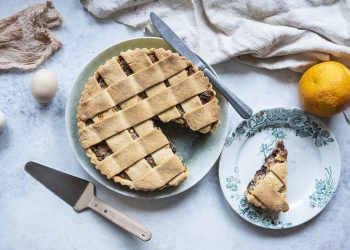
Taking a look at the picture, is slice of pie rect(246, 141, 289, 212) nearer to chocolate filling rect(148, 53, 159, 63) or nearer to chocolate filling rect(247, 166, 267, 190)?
chocolate filling rect(247, 166, 267, 190)

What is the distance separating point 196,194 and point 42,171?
0.49 meters

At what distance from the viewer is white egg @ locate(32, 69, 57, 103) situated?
1699 millimetres

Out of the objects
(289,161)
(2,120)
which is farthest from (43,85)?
(289,161)

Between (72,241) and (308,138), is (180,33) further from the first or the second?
(72,241)

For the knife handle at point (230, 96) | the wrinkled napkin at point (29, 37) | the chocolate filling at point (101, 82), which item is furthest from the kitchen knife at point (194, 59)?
the wrinkled napkin at point (29, 37)

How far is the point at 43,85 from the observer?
1.70 metres

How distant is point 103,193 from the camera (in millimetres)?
1792

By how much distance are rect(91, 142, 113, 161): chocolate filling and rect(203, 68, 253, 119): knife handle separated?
14.7 inches

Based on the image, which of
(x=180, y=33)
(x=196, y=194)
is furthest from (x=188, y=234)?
(x=180, y=33)

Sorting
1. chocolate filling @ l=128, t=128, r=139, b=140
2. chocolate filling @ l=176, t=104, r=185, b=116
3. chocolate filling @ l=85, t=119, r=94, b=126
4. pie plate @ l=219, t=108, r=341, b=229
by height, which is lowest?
pie plate @ l=219, t=108, r=341, b=229

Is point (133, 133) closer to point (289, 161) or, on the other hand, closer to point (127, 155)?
point (127, 155)

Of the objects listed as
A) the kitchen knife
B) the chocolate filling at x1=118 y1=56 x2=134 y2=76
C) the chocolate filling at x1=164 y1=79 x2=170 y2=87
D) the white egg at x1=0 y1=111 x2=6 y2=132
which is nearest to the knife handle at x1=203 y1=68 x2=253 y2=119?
the kitchen knife

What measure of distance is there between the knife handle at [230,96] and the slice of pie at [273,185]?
16cm

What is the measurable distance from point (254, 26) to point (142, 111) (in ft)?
1.44
